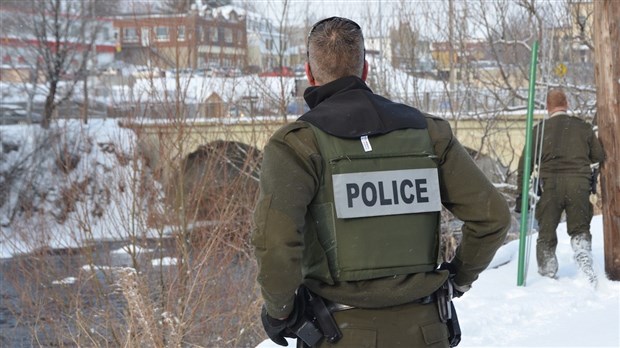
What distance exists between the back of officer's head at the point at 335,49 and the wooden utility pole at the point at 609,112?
5800 mm

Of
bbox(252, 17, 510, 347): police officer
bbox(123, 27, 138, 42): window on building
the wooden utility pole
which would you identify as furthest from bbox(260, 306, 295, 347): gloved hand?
bbox(123, 27, 138, 42): window on building

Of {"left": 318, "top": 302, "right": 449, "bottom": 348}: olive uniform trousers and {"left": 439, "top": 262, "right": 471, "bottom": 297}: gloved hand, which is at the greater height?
{"left": 439, "top": 262, "right": 471, "bottom": 297}: gloved hand

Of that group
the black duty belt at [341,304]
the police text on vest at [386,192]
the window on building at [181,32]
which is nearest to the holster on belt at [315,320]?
the black duty belt at [341,304]

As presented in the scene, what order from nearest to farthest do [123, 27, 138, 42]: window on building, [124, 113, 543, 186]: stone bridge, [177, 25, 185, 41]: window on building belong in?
1. [124, 113, 543, 186]: stone bridge
2. [177, 25, 185, 41]: window on building
3. [123, 27, 138, 42]: window on building

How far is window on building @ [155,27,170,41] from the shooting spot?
15891 mm

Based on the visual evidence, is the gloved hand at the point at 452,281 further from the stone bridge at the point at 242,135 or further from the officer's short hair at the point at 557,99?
the stone bridge at the point at 242,135

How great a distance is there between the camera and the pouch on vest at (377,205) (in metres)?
2.48

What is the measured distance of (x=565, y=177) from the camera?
7.82 meters

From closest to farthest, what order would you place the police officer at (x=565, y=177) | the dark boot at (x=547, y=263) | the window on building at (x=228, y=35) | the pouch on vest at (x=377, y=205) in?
the pouch on vest at (x=377, y=205)
the police officer at (x=565, y=177)
the dark boot at (x=547, y=263)
the window on building at (x=228, y=35)

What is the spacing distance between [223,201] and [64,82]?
26.1 meters

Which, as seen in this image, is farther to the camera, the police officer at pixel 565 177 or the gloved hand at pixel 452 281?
the police officer at pixel 565 177

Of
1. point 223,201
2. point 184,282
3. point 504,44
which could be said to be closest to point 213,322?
point 184,282

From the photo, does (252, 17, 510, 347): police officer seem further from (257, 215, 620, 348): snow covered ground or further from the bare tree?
the bare tree

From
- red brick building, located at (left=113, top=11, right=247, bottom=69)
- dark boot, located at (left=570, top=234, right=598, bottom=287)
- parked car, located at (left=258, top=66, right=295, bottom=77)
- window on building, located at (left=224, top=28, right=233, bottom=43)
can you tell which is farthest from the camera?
window on building, located at (left=224, top=28, right=233, bottom=43)
